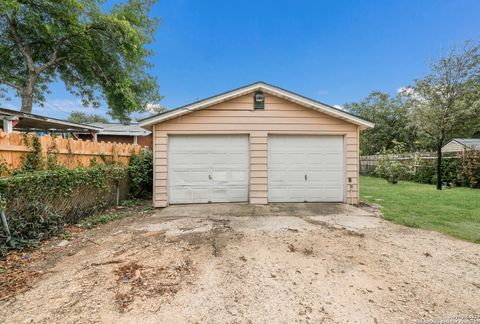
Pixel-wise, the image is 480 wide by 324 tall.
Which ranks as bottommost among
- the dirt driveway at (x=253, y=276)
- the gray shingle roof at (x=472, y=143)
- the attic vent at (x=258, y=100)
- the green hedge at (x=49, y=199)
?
the dirt driveway at (x=253, y=276)

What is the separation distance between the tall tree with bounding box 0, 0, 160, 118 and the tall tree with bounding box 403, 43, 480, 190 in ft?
44.8

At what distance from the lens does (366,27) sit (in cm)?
1122

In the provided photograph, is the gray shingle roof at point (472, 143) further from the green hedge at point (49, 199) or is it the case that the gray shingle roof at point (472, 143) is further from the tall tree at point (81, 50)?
the tall tree at point (81, 50)

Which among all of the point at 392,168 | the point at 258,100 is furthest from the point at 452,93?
the point at 258,100

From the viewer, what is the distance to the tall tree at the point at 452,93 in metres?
9.02

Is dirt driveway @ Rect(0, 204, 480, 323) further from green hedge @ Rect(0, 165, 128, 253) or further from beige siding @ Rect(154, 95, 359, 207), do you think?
beige siding @ Rect(154, 95, 359, 207)

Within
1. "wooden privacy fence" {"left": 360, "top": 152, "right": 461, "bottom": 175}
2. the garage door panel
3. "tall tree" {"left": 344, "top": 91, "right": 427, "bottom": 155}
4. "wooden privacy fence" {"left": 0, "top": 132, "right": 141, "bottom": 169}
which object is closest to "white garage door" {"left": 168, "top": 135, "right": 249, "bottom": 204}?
the garage door panel

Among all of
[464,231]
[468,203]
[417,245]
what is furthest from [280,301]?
[468,203]

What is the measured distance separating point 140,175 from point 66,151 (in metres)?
2.84

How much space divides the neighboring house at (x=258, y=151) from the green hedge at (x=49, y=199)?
4.80ft

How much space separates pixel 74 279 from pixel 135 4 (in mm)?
13390

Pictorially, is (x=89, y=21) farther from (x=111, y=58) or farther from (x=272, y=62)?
(x=272, y=62)

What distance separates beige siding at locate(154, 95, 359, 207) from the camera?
6.18 m

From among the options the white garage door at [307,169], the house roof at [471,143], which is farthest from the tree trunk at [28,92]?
the house roof at [471,143]
